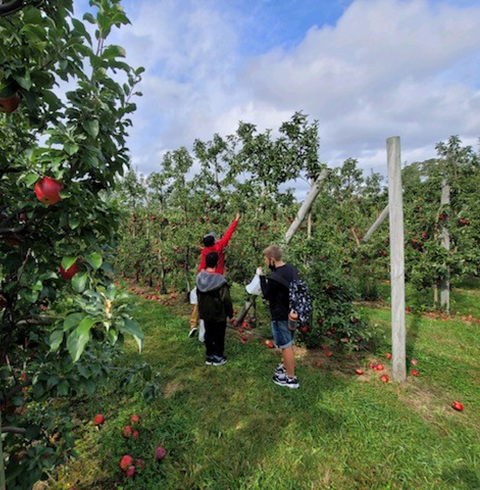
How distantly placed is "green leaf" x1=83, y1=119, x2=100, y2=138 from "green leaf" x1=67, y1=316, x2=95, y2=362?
669 millimetres

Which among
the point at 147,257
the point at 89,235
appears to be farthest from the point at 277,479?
the point at 147,257

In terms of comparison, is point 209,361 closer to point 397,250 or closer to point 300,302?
point 300,302

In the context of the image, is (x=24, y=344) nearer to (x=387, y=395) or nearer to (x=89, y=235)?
(x=89, y=235)

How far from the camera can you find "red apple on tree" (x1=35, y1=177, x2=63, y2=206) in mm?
1043

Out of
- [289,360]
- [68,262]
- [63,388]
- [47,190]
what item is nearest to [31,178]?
[47,190]

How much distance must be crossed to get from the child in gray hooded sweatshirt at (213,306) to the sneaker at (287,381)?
0.82m

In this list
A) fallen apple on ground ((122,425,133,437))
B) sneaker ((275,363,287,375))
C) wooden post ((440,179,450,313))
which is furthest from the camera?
wooden post ((440,179,450,313))

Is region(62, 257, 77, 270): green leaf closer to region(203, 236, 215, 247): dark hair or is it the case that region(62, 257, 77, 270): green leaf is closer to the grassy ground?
the grassy ground

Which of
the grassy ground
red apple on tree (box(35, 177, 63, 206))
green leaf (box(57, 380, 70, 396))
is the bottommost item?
the grassy ground

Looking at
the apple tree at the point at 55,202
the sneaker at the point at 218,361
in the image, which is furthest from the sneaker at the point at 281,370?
the apple tree at the point at 55,202

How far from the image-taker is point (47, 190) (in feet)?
3.43

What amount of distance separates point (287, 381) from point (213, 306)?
49.7 inches

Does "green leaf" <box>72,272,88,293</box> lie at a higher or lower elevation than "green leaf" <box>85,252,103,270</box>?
lower

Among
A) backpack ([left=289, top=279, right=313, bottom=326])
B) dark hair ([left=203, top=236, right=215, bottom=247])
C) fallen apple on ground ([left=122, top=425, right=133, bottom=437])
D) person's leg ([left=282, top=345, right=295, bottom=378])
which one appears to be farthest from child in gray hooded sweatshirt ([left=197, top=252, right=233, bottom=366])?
fallen apple on ground ([left=122, top=425, right=133, bottom=437])
